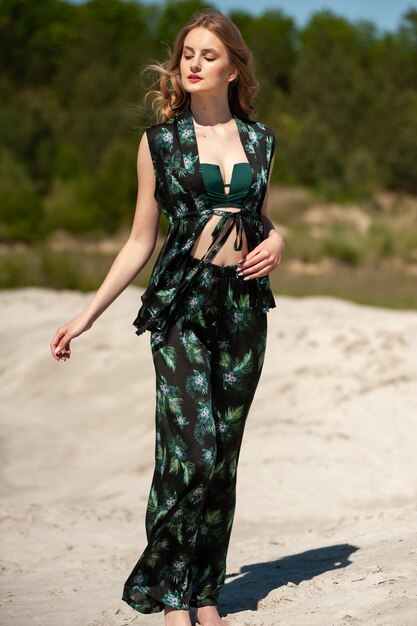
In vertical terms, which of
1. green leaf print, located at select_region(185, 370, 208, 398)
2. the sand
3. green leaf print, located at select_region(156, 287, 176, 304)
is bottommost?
the sand

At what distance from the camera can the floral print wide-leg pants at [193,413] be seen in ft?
10.9

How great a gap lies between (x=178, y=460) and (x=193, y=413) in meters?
0.15

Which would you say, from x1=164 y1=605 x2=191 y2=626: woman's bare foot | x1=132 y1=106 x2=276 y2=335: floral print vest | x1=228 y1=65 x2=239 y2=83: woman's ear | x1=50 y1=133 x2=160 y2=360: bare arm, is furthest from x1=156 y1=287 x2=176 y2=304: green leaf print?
x1=164 y1=605 x2=191 y2=626: woman's bare foot

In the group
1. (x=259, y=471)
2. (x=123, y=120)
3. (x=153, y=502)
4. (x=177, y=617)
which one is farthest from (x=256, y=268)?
(x=123, y=120)

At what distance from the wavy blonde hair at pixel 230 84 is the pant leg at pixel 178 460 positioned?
2.17 feet

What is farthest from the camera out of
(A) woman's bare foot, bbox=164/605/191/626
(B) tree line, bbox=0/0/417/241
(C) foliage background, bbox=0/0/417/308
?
(B) tree line, bbox=0/0/417/241

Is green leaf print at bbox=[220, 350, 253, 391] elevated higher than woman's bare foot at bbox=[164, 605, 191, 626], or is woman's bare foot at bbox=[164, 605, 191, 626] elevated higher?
green leaf print at bbox=[220, 350, 253, 391]

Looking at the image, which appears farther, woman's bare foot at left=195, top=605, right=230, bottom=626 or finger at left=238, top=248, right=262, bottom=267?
woman's bare foot at left=195, top=605, right=230, bottom=626

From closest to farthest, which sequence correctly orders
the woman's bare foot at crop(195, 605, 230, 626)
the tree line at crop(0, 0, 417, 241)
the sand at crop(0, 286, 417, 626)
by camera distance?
1. the woman's bare foot at crop(195, 605, 230, 626)
2. the sand at crop(0, 286, 417, 626)
3. the tree line at crop(0, 0, 417, 241)

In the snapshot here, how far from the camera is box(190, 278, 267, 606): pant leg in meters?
3.42

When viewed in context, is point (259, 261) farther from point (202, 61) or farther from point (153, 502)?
point (153, 502)

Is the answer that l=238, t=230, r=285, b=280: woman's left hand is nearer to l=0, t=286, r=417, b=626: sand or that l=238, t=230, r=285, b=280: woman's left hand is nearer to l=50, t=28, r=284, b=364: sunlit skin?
l=50, t=28, r=284, b=364: sunlit skin

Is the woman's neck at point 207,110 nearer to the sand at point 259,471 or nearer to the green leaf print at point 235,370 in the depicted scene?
the green leaf print at point 235,370

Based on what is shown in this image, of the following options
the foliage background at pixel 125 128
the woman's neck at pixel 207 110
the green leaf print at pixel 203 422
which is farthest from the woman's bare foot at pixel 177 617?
the foliage background at pixel 125 128
